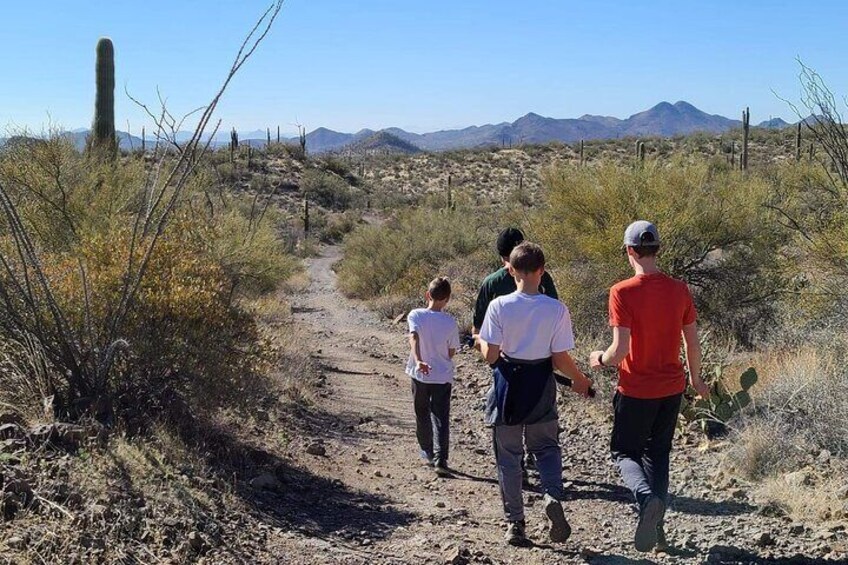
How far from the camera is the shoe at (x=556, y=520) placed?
4633 millimetres

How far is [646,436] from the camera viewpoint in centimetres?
473

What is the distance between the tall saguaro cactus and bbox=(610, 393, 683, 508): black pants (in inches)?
467

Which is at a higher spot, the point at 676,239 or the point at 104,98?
the point at 104,98

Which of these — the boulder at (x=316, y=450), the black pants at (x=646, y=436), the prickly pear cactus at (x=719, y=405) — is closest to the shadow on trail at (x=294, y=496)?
the boulder at (x=316, y=450)

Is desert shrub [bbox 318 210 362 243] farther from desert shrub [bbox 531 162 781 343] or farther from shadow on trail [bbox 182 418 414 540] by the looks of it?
shadow on trail [bbox 182 418 414 540]

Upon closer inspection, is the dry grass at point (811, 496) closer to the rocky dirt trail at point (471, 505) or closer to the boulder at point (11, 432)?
the rocky dirt trail at point (471, 505)

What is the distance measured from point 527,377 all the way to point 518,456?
1.64 feet

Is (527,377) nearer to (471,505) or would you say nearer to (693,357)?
A: (693,357)

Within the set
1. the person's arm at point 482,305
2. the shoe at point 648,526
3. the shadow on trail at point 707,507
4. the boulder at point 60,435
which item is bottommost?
the shadow on trail at point 707,507

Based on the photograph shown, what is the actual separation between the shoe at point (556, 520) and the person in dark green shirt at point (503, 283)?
5.33ft

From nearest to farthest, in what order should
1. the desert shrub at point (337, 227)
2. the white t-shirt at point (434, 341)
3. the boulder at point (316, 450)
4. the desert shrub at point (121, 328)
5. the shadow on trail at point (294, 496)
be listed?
1. the shadow on trail at point (294, 496)
2. the desert shrub at point (121, 328)
3. the white t-shirt at point (434, 341)
4. the boulder at point (316, 450)
5. the desert shrub at point (337, 227)

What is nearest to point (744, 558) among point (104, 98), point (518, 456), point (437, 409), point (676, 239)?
point (518, 456)

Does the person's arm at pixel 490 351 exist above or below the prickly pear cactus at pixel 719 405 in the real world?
above

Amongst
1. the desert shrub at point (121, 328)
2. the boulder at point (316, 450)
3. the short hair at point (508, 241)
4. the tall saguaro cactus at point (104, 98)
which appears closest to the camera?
the desert shrub at point (121, 328)
